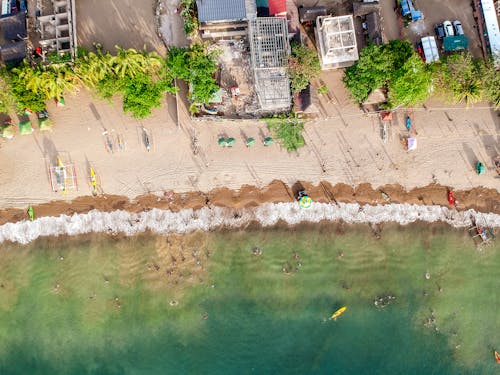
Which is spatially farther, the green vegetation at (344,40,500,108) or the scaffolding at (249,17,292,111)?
the scaffolding at (249,17,292,111)

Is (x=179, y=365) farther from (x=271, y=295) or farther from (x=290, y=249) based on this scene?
(x=290, y=249)

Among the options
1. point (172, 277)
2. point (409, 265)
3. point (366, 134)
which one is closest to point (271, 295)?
point (172, 277)

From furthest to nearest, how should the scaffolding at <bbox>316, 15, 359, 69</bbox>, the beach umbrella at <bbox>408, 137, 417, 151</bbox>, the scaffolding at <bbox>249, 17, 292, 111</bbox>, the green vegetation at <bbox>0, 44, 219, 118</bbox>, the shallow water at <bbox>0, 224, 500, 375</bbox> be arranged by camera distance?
the beach umbrella at <bbox>408, 137, 417, 151</bbox> → the shallow water at <bbox>0, 224, 500, 375</bbox> → the scaffolding at <bbox>316, 15, 359, 69</bbox> → the scaffolding at <bbox>249, 17, 292, 111</bbox> → the green vegetation at <bbox>0, 44, 219, 118</bbox>

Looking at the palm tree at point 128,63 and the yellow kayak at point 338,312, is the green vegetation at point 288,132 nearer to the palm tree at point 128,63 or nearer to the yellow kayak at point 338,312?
the palm tree at point 128,63

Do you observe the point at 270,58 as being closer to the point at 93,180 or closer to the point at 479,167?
the point at 93,180

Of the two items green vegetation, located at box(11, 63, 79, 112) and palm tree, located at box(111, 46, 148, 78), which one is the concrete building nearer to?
palm tree, located at box(111, 46, 148, 78)

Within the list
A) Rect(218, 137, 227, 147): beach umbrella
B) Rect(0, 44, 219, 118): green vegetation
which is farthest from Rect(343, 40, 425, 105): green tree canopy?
Rect(0, 44, 219, 118): green vegetation
